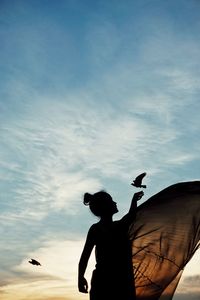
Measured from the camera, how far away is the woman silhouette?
19.3 ft

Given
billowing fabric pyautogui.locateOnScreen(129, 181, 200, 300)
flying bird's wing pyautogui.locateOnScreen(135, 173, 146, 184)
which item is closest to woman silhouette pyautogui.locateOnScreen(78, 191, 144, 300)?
flying bird's wing pyautogui.locateOnScreen(135, 173, 146, 184)

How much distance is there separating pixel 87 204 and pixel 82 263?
2.50 ft

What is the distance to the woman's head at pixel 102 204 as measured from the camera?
6211 millimetres

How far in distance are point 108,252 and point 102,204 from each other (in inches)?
24.3

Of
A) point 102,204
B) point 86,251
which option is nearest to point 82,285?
point 86,251

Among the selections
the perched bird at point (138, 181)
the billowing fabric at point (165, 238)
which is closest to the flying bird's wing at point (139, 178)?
the perched bird at point (138, 181)

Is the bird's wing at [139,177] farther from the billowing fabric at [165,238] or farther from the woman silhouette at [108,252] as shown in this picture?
the billowing fabric at [165,238]

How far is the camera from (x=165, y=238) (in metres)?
6.61

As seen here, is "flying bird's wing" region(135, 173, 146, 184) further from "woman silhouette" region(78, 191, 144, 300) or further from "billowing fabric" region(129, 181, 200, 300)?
"billowing fabric" region(129, 181, 200, 300)

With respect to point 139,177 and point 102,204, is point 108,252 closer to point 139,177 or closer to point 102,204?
point 102,204

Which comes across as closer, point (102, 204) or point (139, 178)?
point (139, 178)

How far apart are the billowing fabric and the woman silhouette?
0.48 metres

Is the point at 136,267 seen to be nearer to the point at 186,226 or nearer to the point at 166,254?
the point at 166,254

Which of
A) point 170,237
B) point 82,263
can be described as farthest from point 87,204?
point 170,237
